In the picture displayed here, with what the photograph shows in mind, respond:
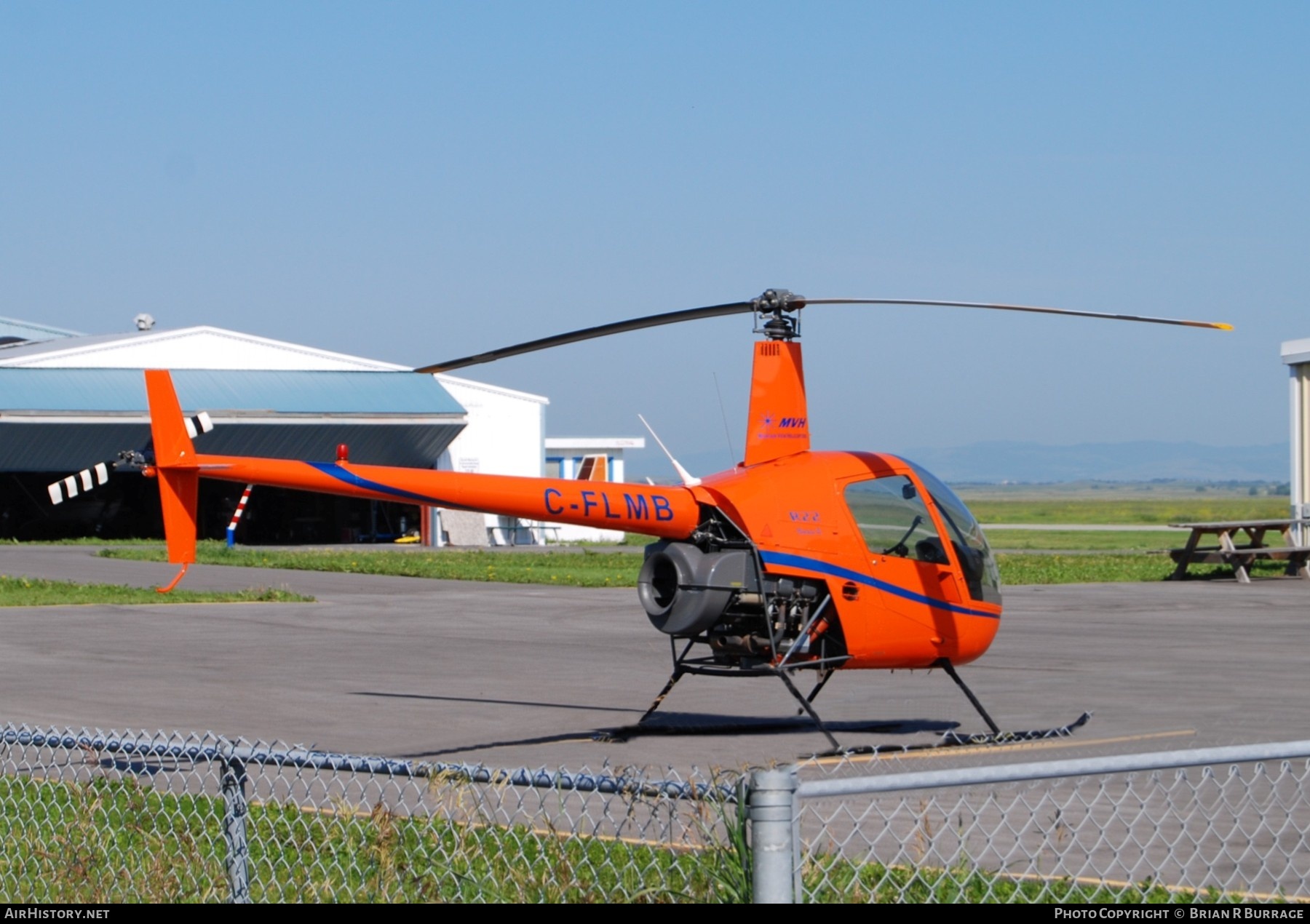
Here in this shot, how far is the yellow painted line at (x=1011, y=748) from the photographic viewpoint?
10227 mm

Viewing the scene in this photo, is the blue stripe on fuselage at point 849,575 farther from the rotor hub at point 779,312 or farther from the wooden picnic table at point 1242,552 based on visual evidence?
the wooden picnic table at point 1242,552

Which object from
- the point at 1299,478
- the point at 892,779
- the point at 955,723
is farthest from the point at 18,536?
the point at 892,779

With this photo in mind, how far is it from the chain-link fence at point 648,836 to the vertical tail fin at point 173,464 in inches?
59.3

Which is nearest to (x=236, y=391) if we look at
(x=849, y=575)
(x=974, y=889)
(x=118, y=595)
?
(x=118, y=595)

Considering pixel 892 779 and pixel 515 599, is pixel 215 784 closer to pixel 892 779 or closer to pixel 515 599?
pixel 892 779

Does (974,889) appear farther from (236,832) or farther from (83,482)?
(83,482)

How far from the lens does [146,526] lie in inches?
2237

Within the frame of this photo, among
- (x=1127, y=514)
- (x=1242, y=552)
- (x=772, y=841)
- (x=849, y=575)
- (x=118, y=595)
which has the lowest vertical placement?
(x=1127, y=514)

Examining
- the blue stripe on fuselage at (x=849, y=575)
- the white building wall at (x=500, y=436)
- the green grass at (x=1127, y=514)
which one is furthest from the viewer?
the green grass at (x=1127, y=514)

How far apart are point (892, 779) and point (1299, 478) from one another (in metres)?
33.5

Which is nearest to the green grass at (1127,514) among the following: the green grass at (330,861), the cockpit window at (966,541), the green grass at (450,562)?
the green grass at (450,562)

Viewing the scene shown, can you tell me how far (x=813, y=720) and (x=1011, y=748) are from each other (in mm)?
1488

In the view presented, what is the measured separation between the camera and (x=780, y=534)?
11.0 metres

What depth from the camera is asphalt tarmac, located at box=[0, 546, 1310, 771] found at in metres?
11.3
